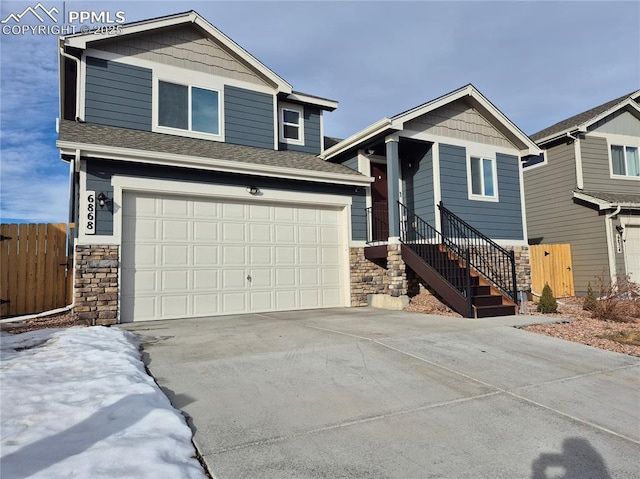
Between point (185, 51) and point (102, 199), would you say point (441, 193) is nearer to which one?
point (185, 51)

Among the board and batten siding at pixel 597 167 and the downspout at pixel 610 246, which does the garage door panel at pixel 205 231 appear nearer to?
the downspout at pixel 610 246

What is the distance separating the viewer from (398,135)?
9562 mm

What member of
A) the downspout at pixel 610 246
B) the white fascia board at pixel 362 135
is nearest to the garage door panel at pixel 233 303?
the white fascia board at pixel 362 135

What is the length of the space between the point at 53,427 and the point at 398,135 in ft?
28.8

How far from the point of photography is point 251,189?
8.94 m

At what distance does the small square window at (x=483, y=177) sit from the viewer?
35.8 ft

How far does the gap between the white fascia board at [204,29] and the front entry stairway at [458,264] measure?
15.5 ft

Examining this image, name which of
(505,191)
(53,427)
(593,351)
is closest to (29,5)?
(53,427)

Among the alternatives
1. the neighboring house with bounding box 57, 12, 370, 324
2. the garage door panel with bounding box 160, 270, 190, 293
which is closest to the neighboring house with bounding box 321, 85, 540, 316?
the neighboring house with bounding box 57, 12, 370, 324

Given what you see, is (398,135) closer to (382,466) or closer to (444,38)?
(444,38)

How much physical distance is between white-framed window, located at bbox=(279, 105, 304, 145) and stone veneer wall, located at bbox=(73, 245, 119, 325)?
19.4ft

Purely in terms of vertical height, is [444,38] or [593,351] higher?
[444,38]

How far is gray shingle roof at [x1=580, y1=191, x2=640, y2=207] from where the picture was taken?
12.0 meters

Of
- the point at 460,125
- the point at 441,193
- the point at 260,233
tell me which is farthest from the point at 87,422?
Answer: the point at 460,125
